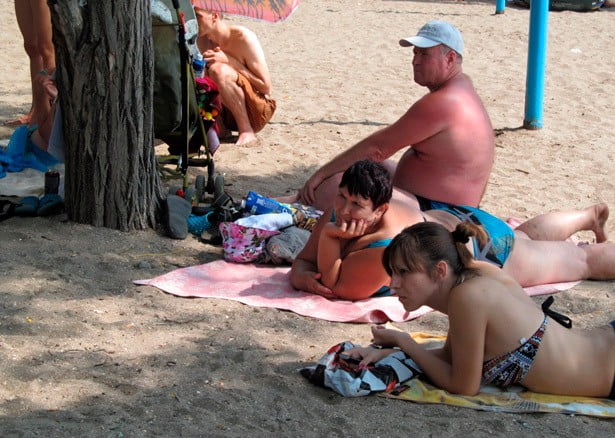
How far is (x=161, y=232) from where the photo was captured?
532cm

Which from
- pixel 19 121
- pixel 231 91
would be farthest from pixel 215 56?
pixel 19 121

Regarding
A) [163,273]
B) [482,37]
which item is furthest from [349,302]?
[482,37]

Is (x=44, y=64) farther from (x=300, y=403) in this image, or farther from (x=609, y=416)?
(x=609, y=416)

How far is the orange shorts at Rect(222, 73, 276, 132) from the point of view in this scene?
7.33m

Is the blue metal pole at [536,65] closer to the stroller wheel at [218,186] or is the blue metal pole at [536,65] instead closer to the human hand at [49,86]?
the stroller wheel at [218,186]

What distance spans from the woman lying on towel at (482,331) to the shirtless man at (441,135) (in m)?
1.36

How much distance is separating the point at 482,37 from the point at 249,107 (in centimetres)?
579

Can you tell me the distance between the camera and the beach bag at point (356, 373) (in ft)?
11.7

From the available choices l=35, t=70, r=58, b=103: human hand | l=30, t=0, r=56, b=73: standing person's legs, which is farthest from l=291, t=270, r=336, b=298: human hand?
l=30, t=0, r=56, b=73: standing person's legs

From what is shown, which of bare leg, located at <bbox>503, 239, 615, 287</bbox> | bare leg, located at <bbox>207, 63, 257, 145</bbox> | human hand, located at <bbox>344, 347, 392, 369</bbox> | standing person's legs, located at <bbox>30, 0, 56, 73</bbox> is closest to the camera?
human hand, located at <bbox>344, 347, 392, 369</bbox>

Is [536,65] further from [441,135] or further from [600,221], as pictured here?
[441,135]

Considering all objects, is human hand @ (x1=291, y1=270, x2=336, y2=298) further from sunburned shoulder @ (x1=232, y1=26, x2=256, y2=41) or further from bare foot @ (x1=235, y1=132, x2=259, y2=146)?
sunburned shoulder @ (x1=232, y1=26, x2=256, y2=41)

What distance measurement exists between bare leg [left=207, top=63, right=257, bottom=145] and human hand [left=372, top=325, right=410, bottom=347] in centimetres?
374

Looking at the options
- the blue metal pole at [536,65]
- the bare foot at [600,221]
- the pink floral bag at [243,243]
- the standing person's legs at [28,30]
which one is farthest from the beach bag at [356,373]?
the blue metal pole at [536,65]
